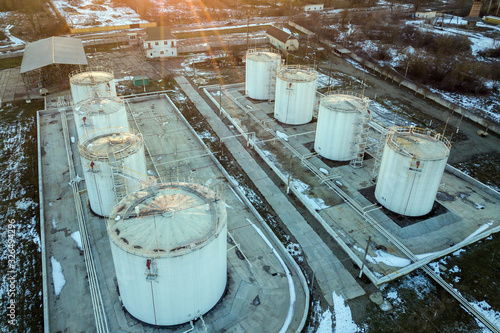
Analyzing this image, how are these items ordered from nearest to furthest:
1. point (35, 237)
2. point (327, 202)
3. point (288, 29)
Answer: point (35, 237) → point (327, 202) → point (288, 29)

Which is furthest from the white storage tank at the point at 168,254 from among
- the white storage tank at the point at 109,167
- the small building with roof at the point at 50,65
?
the small building with roof at the point at 50,65

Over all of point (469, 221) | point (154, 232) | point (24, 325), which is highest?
point (154, 232)

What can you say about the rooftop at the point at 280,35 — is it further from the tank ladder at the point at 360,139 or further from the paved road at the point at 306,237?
the tank ladder at the point at 360,139

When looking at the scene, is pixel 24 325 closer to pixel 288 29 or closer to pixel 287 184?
pixel 287 184

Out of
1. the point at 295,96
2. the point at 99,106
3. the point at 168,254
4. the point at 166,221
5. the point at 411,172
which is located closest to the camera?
the point at 168,254

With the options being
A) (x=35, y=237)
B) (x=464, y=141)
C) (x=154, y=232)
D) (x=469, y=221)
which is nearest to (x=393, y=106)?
(x=464, y=141)

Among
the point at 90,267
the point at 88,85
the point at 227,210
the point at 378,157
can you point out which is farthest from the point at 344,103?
the point at 88,85

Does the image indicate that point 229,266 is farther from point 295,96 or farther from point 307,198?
point 295,96

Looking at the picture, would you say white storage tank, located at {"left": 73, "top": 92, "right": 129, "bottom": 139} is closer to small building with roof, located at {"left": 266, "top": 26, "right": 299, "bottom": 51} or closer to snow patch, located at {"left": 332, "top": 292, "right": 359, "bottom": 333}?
snow patch, located at {"left": 332, "top": 292, "right": 359, "bottom": 333}
